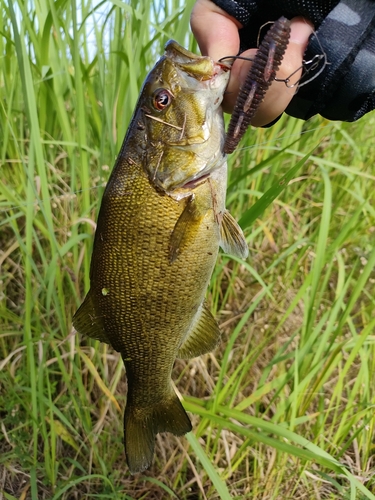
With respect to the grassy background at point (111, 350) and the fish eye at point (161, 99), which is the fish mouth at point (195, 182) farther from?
the grassy background at point (111, 350)

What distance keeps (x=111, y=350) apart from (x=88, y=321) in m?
0.55

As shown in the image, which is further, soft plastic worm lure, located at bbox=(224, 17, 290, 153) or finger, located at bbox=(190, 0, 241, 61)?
finger, located at bbox=(190, 0, 241, 61)

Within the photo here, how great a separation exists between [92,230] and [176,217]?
2.01 ft

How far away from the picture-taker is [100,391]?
5.42 ft

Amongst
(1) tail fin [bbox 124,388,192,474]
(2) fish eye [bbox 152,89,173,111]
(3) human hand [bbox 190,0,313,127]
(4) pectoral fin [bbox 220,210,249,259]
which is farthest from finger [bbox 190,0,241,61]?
(1) tail fin [bbox 124,388,192,474]

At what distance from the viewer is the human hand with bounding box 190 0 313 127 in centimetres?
88

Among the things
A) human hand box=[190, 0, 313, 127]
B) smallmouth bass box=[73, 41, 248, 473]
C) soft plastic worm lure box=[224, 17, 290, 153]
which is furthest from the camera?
smallmouth bass box=[73, 41, 248, 473]

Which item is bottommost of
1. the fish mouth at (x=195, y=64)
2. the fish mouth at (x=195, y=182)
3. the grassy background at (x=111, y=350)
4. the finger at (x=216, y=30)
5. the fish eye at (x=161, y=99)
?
the grassy background at (x=111, y=350)

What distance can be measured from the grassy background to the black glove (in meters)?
0.34

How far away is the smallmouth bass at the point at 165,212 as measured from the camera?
1016 millimetres

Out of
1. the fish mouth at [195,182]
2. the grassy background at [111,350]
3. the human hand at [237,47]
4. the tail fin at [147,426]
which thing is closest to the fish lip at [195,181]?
the fish mouth at [195,182]

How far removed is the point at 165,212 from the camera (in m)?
1.03

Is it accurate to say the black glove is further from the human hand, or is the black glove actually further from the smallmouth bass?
the smallmouth bass

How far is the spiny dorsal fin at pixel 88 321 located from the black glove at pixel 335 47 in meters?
0.66
